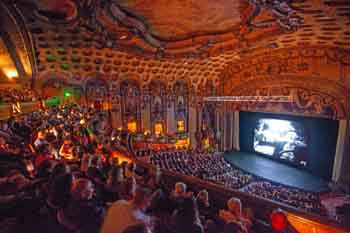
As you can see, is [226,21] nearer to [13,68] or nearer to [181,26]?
[181,26]

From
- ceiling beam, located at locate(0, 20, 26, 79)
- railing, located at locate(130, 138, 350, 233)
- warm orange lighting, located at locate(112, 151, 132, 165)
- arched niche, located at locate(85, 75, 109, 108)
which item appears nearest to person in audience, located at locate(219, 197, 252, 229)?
railing, located at locate(130, 138, 350, 233)

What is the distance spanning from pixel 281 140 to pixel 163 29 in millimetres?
9948

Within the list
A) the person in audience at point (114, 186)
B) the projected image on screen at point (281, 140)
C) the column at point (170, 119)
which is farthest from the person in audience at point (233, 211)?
the column at point (170, 119)

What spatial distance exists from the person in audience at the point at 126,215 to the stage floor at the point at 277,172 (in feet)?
31.9

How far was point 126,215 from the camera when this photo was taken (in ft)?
6.79

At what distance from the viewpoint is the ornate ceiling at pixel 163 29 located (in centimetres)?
639

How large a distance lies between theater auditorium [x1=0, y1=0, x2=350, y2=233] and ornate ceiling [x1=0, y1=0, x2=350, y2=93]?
0.22ft

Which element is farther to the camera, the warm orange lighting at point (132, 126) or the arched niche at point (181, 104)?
the arched niche at point (181, 104)

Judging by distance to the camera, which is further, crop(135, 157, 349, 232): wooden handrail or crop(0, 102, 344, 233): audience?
crop(135, 157, 349, 232): wooden handrail

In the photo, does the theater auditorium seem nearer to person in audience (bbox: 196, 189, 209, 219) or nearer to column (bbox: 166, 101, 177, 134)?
person in audience (bbox: 196, 189, 209, 219)

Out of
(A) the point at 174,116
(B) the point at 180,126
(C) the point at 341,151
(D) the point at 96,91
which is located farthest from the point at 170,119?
(C) the point at 341,151

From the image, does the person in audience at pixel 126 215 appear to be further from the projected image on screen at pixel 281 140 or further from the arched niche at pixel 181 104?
the arched niche at pixel 181 104

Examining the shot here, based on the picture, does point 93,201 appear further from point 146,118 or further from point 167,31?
point 146,118

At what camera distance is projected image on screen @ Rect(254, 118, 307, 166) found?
1152 centimetres
